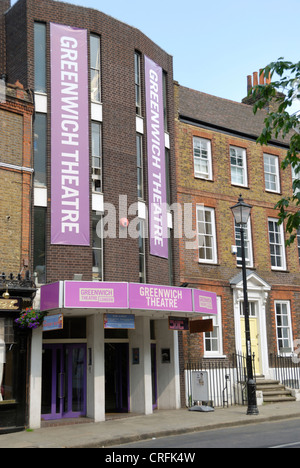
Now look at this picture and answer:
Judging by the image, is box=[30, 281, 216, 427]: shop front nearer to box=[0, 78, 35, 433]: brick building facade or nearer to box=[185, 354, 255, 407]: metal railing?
box=[0, 78, 35, 433]: brick building facade

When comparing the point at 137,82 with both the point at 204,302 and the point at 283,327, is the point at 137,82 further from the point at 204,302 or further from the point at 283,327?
the point at 283,327

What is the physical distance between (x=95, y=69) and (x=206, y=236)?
7510 millimetres

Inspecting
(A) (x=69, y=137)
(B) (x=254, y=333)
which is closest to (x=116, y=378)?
(B) (x=254, y=333)

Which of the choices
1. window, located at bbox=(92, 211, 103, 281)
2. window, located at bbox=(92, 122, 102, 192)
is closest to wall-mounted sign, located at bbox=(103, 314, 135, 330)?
window, located at bbox=(92, 211, 103, 281)

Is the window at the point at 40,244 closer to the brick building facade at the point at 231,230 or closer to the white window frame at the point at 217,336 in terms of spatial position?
the brick building facade at the point at 231,230

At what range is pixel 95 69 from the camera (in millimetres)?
18656

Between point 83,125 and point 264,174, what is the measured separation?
9.64m

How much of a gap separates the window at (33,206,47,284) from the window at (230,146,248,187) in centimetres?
943

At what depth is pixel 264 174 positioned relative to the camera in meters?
24.4

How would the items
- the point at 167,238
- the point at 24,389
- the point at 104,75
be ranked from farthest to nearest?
1. the point at 167,238
2. the point at 104,75
3. the point at 24,389

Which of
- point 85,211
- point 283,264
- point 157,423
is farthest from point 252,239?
point 157,423

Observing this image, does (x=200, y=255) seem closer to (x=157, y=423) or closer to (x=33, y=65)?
(x=157, y=423)

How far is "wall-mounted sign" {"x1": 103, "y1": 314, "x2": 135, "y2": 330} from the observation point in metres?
16.4

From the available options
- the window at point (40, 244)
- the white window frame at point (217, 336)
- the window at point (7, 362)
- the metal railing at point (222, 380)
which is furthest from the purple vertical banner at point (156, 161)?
the window at point (7, 362)
